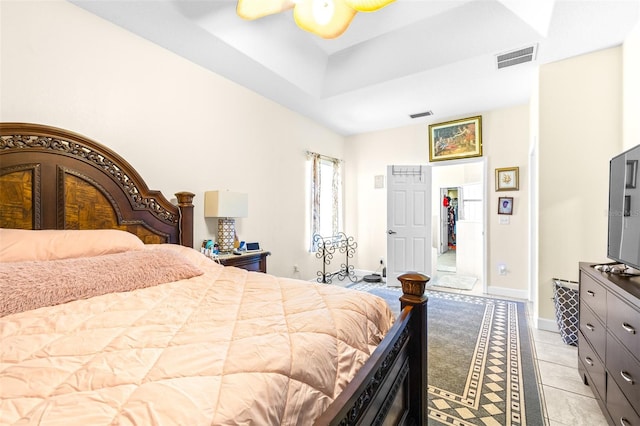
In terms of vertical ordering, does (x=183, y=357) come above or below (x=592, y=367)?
above

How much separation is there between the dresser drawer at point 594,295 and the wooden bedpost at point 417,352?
115 cm

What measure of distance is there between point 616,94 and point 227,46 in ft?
11.7

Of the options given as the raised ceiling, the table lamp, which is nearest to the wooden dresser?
the raised ceiling

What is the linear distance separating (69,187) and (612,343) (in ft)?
11.1

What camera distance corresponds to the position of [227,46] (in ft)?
8.65

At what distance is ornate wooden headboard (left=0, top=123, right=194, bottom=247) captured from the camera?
5.71 feet

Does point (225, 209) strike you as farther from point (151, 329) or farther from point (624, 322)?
point (624, 322)

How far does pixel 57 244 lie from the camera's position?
1.58 metres

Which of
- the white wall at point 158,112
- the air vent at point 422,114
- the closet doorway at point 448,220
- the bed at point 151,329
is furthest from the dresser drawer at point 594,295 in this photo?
the closet doorway at point 448,220

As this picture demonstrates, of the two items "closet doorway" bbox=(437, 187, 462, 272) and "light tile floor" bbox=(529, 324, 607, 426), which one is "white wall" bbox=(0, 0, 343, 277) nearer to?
"light tile floor" bbox=(529, 324, 607, 426)

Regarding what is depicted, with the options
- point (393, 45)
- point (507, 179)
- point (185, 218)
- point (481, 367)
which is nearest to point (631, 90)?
point (507, 179)

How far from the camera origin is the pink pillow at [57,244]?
4.74 feet

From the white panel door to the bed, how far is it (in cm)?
327

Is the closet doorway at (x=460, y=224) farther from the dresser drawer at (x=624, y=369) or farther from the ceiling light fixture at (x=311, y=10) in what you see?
the ceiling light fixture at (x=311, y=10)
